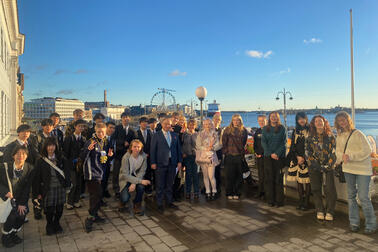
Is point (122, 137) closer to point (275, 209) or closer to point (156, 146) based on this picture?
point (156, 146)

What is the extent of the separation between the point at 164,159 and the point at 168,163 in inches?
5.6

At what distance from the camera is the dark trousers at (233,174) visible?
588 centimetres

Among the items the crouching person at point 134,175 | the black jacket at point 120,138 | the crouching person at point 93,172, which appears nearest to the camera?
the crouching person at point 93,172

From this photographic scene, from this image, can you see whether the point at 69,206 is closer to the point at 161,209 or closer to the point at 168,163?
the point at 161,209

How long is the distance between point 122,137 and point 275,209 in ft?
12.7

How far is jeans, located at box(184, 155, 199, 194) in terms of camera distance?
593 cm

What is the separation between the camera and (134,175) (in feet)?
16.0

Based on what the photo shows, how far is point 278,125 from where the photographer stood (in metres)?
5.29

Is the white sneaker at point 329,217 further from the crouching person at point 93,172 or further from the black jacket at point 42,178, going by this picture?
the black jacket at point 42,178

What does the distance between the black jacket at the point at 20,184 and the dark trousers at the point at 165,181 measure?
7.53 feet

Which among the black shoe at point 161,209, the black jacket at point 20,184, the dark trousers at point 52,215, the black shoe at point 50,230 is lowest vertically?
the black shoe at point 161,209

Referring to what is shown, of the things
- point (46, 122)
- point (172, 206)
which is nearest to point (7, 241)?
point (46, 122)

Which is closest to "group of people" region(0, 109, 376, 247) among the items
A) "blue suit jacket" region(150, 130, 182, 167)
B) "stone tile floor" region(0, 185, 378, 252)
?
"blue suit jacket" region(150, 130, 182, 167)

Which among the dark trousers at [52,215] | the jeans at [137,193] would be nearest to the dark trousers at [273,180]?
the jeans at [137,193]
